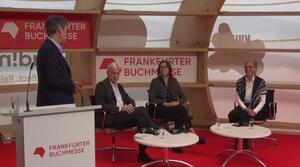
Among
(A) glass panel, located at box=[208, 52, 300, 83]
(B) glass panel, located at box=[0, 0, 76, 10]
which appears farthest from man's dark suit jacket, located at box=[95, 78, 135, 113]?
(A) glass panel, located at box=[208, 52, 300, 83]

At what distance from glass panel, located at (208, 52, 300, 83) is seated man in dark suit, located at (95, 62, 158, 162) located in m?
2.06

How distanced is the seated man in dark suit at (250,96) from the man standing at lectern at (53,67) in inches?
104

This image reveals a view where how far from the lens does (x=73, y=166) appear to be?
344 cm

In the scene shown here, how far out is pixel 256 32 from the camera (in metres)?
6.65

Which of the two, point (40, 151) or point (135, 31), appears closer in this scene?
point (40, 151)

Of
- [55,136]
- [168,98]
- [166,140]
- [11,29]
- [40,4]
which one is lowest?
[166,140]

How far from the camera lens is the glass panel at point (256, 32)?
6.50 m

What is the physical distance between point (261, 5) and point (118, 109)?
9.73ft

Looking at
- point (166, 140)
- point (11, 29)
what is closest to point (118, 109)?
point (166, 140)

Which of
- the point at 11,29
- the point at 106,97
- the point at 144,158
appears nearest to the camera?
the point at 144,158

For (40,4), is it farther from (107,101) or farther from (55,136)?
(55,136)

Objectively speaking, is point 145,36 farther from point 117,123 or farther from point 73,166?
point 73,166

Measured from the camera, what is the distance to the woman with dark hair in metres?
5.57

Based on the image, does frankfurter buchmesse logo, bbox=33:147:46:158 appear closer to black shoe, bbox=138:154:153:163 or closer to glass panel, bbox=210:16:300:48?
black shoe, bbox=138:154:153:163
